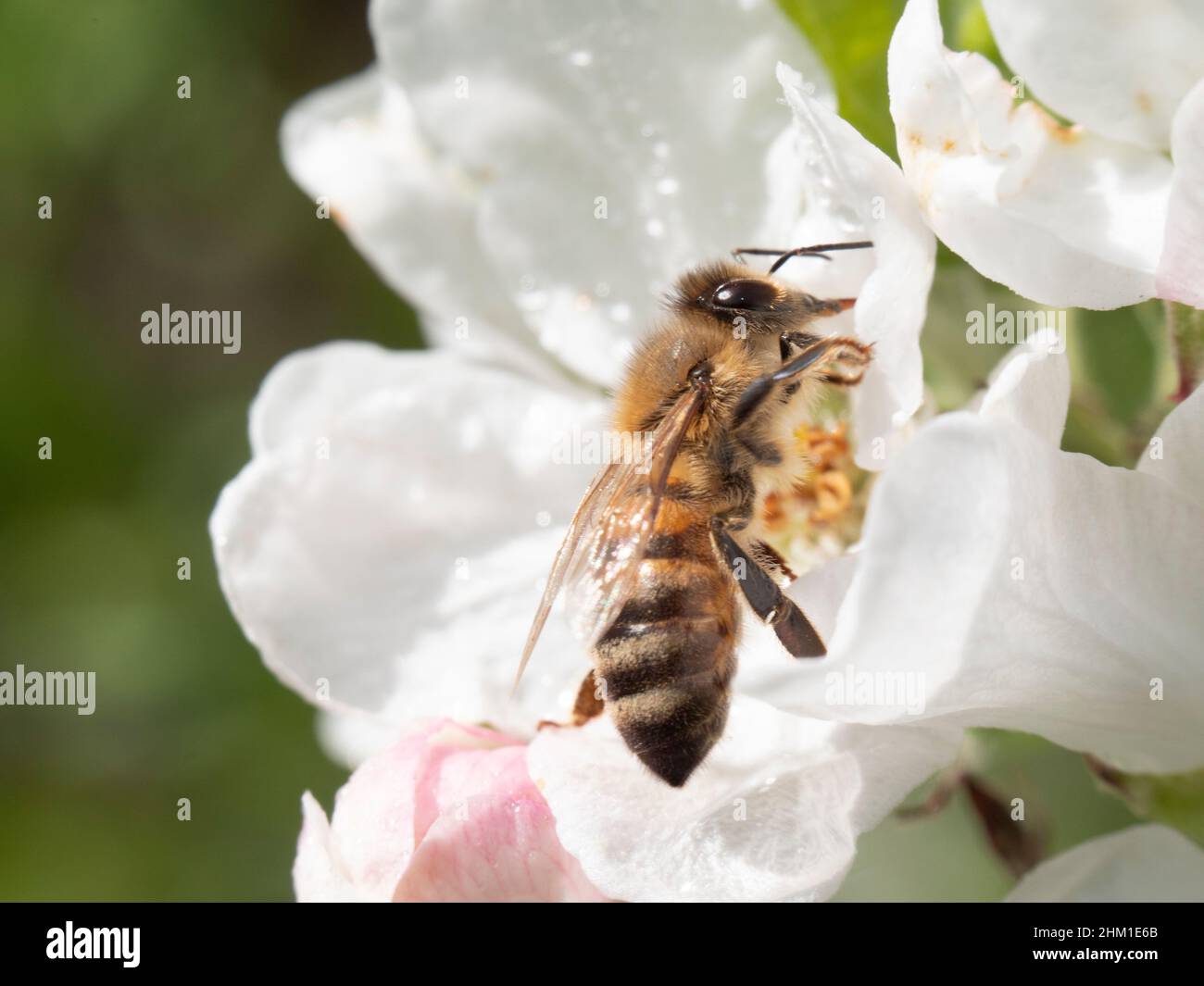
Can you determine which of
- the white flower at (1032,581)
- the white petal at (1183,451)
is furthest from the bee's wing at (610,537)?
the white petal at (1183,451)

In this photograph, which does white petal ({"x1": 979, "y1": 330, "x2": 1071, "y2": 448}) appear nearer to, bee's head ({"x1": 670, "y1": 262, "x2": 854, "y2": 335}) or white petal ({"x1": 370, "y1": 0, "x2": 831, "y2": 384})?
bee's head ({"x1": 670, "y1": 262, "x2": 854, "y2": 335})

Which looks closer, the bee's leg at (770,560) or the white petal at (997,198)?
the white petal at (997,198)

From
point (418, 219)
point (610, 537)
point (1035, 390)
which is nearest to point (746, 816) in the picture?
point (610, 537)

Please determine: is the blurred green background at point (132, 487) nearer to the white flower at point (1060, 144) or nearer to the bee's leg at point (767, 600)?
the bee's leg at point (767, 600)

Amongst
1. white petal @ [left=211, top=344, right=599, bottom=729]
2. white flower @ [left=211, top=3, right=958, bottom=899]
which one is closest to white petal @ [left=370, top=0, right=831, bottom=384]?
white flower @ [left=211, top=3, right=958, bottom=899]

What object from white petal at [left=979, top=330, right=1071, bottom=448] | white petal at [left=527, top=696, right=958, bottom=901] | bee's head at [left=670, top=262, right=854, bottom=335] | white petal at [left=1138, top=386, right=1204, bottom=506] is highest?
bee's head at [left=670, top=262, right=854, bottom=335]

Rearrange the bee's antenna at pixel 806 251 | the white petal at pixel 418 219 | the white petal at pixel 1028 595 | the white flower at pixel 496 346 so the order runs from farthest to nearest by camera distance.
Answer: the white petal at pixel 418 219 < the white flower at pixel 496 346 < the bee's antenna at pixel 806 251 < the white petal at pixel 1028 595

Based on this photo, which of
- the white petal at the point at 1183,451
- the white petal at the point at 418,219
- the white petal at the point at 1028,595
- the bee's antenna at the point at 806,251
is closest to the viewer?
the white petal at the point at 1028,595
